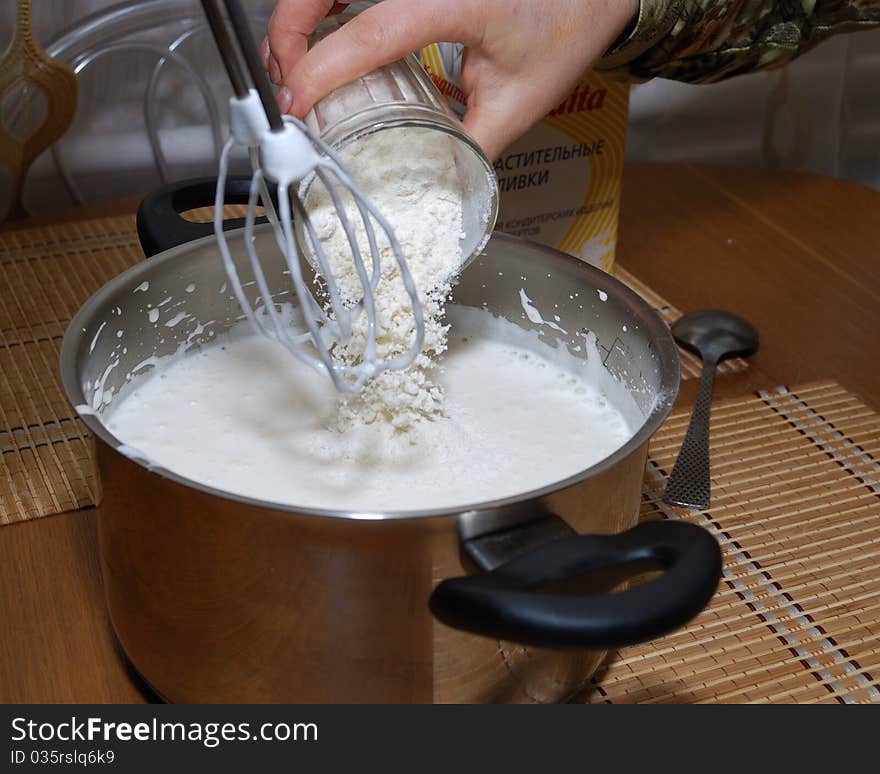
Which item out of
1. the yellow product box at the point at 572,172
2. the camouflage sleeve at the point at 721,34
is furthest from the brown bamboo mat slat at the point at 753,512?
the camouflage sleeve at the point at 721,34

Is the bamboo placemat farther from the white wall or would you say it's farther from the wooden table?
the white wall

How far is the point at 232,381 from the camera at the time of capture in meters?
0.86

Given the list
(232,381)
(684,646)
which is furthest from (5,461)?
(684,646)

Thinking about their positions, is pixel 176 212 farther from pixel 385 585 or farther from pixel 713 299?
pixel 713 299

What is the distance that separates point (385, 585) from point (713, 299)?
662mm

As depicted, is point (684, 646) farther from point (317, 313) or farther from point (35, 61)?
point (35, 61)

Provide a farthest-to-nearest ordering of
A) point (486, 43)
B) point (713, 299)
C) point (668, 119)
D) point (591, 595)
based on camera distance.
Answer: point (668, 119) → point (713, 299) → point (486, 43) → point (591, 595)

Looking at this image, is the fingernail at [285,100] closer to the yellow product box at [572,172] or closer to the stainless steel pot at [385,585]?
the stainless steel pot at [385,585]

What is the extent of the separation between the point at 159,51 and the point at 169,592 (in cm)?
95

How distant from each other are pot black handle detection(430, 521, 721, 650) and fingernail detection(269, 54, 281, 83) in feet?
1.35

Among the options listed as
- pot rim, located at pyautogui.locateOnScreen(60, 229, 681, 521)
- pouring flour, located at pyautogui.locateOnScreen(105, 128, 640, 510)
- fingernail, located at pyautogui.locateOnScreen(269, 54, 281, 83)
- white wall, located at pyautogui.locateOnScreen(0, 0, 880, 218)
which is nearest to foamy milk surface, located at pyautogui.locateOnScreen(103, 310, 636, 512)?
pouring flour, located at pyautogui.locateOnScreen(105, 128, 640, 510)

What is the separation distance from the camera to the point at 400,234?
708mm

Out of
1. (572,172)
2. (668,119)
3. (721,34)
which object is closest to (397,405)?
(572,172)

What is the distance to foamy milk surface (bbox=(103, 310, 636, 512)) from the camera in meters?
0.72
